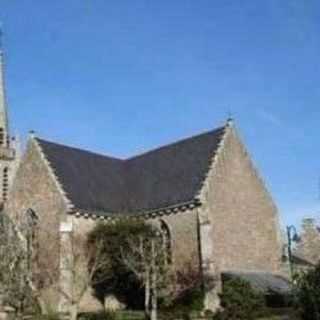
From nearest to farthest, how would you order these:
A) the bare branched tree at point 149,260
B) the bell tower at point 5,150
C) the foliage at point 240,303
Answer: the foliage at point 240,303 < the bare branched tree at point 149,260 < the bell tower at point 5,150

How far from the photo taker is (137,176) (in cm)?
5644

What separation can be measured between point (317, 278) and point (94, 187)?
2668 centimetres

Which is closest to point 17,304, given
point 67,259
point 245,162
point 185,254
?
point 67,259

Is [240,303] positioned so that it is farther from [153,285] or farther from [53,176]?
[53,176]

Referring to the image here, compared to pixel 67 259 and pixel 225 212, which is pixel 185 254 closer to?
pixel 225 212

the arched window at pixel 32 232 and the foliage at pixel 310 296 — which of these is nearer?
the foliage at pixel 310 296

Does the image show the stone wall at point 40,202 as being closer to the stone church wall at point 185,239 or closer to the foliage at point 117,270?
the foliage at point 117,270

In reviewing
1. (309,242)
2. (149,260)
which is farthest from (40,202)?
(309,242)

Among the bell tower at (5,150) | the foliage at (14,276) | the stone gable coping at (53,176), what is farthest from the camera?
the bell tower at (5,150)

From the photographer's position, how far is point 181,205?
48.7 m

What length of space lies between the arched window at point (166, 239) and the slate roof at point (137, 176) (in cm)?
153

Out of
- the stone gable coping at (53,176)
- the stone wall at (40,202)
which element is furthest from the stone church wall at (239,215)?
the stone wall at (40,202)

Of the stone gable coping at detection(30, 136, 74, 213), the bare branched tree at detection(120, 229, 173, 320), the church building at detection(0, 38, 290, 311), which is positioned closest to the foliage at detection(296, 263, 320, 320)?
the bare branched tree at detection(120, 229, 173, 320)

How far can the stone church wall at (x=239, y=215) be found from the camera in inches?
1907
